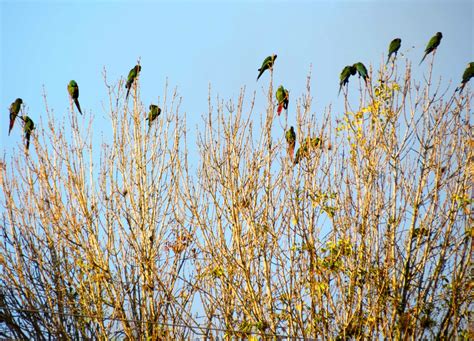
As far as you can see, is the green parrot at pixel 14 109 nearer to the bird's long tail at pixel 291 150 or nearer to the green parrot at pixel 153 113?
the green parrot at pixel 153 113

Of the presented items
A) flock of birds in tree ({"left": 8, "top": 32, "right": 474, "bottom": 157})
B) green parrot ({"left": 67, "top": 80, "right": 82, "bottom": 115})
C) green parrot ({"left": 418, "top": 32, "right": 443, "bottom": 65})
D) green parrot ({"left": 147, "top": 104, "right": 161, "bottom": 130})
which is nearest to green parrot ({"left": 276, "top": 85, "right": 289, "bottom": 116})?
flock of birds in tree ({"left": 8, "top": 32, "right": 474, "bottom": 157})

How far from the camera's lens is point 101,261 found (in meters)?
6.85

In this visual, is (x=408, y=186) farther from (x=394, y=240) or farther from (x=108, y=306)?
(x=108, y=306)

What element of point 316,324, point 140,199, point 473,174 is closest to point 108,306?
point 140,199

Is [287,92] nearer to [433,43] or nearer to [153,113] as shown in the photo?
[153,113]

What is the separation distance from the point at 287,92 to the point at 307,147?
2.41 ft

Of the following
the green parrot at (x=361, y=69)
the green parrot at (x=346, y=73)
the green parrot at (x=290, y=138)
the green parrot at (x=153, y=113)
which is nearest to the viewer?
the green parrot at (x=290, y=138)

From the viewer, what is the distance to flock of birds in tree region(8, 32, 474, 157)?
6.24 metres

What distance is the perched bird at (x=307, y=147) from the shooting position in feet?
20.0

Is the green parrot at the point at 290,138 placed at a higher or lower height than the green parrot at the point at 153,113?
lower

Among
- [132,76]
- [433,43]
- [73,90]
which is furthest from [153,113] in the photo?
[433,43]

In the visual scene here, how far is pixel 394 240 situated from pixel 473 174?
95 centimetres

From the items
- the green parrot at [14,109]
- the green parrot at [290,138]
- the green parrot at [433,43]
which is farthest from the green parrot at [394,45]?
the green parrot at [14,109]

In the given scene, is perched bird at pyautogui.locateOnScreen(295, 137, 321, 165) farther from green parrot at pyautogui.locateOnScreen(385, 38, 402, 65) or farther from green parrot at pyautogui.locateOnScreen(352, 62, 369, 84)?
green parrot at pyautogui.locateOnScreen(385, 38, 402, 65)
